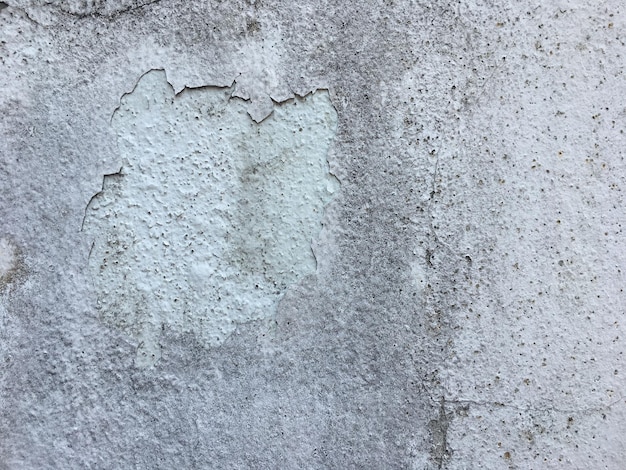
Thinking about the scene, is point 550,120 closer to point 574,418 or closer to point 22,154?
point 574,418

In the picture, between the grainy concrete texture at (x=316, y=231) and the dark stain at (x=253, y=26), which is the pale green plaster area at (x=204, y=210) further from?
the dark stain at (x=253, y=26)

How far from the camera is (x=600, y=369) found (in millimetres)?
1448

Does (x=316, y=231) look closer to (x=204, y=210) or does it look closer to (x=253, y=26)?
(x=204, y=210)

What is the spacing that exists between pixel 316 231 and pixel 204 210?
0.36m

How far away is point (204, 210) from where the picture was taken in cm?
144

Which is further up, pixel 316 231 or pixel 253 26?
pixel 253 26

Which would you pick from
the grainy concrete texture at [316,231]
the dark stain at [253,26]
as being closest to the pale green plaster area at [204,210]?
the grainy concrete texture at [316,231]

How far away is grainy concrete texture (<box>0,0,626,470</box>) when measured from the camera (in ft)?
4.63

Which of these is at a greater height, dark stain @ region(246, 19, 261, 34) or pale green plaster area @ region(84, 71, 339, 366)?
dark stain @ region(246, 19, 261, 34)

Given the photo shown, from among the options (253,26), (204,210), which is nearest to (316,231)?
(204,210)

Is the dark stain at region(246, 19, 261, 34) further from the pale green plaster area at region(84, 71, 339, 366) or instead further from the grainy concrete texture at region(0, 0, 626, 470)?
the pale green plaster area at region(84, 71, 339, 366)

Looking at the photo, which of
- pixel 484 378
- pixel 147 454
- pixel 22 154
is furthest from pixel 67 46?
pixel 484 378

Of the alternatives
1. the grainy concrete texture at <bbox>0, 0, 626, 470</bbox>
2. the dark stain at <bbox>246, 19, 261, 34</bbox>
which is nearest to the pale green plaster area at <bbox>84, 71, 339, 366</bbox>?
the grainy concrete texture at <bbox>0, 0, 626, 470</bbox>

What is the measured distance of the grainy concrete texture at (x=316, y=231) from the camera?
141 centimetres
